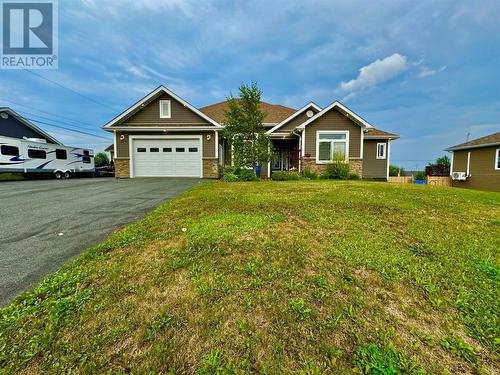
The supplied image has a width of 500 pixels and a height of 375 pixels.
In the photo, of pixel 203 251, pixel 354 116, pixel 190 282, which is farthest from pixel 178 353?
pixel 354 116

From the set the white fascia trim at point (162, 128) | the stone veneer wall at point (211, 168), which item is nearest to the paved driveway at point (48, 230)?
the stone veneer wall at point (211, 168)

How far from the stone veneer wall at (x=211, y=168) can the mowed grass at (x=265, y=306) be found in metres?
11.4

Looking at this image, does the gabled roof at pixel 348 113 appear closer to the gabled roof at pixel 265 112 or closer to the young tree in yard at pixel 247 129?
the young tree in yard at pixel 247 129

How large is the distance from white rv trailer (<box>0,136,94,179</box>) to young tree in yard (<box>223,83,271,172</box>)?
50.2 ft

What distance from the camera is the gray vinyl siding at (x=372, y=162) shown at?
1617 cm

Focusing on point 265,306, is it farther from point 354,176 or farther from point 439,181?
point 439,181

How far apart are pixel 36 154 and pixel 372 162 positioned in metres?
25.9

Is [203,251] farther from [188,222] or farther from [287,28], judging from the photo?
[287,28]

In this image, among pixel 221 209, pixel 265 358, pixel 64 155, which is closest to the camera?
pixel 265 358

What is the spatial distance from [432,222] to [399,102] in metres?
24.4

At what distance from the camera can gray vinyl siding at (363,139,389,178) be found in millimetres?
16172

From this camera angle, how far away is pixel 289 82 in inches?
824

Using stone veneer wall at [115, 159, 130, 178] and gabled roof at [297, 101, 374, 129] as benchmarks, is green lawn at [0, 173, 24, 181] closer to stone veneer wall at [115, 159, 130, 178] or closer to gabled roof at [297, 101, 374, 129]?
stone veneer wall at [115, 159, 130, 178]

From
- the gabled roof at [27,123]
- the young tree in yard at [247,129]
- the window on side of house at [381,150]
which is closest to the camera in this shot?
the young tree in yard at [247,129]
